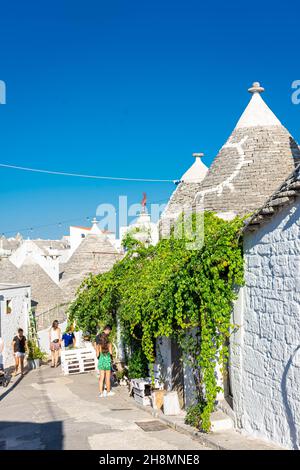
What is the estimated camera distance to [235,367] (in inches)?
342

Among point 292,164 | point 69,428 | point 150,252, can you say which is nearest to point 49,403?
point 69,428

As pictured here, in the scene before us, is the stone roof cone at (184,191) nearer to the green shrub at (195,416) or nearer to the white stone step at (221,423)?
the green shrub at (195,416)

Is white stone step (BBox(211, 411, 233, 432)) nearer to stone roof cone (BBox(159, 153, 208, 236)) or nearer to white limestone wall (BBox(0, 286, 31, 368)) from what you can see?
stone roof cone (BBox(159, 153, 208, 236))

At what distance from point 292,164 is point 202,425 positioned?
313 inches

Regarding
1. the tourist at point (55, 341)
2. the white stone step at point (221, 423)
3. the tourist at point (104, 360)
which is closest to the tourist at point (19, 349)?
the tourist at point (55, 341)

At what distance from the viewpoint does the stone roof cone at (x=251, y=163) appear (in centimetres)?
1419

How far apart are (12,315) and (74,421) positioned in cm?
1193

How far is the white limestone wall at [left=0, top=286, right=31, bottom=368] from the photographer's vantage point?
20.6 metres

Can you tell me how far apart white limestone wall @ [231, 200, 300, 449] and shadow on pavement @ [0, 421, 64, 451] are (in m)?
2.83

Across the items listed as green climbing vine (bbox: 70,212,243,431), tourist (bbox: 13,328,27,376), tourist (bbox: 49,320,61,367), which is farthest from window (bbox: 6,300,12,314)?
green climbing vine (bbox: 70,212,243,431)

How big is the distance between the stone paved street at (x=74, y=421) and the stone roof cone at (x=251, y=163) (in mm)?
5332

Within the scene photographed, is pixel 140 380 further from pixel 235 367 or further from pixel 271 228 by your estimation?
pixel 271 228

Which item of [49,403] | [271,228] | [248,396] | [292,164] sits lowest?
[49,403]

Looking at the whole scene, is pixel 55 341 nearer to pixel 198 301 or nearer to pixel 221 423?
pixel 198 301
